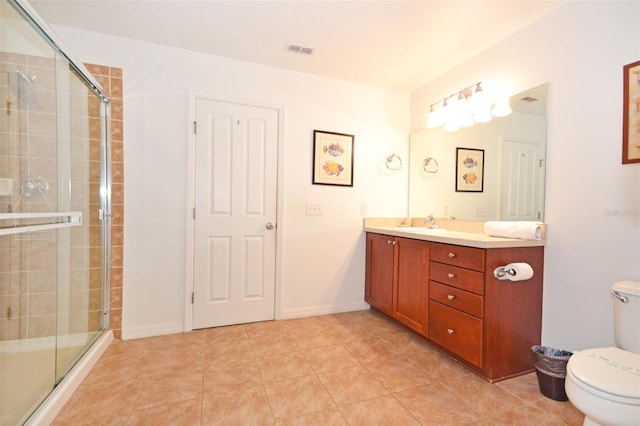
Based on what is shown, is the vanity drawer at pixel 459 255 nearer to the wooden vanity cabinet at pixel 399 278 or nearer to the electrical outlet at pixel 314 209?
the wooden vanity cabinet at pixel 399 278

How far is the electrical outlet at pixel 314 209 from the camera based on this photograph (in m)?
2.77

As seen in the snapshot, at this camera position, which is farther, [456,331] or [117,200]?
[117,200]

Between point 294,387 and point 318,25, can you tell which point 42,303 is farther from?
point 318,25

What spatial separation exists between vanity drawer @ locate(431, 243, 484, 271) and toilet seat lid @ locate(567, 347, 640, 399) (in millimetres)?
582

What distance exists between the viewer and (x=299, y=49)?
91.4 inches

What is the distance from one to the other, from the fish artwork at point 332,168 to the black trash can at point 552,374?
79.5 inches

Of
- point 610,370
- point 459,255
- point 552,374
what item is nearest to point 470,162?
point 459,255

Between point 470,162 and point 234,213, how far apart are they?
2086 millimetres

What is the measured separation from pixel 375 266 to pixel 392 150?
4.10 ft

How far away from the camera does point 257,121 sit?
→ 2.57 metres

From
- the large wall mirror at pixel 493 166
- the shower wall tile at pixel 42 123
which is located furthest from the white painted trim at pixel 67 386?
the large wall mirror at pixel 493 166

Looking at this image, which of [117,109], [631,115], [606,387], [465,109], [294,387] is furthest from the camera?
[465,109]

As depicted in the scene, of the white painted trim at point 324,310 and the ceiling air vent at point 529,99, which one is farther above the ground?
the ceiling air vent at point 529,99

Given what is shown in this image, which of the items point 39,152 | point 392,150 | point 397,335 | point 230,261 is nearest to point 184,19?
point 39,152
